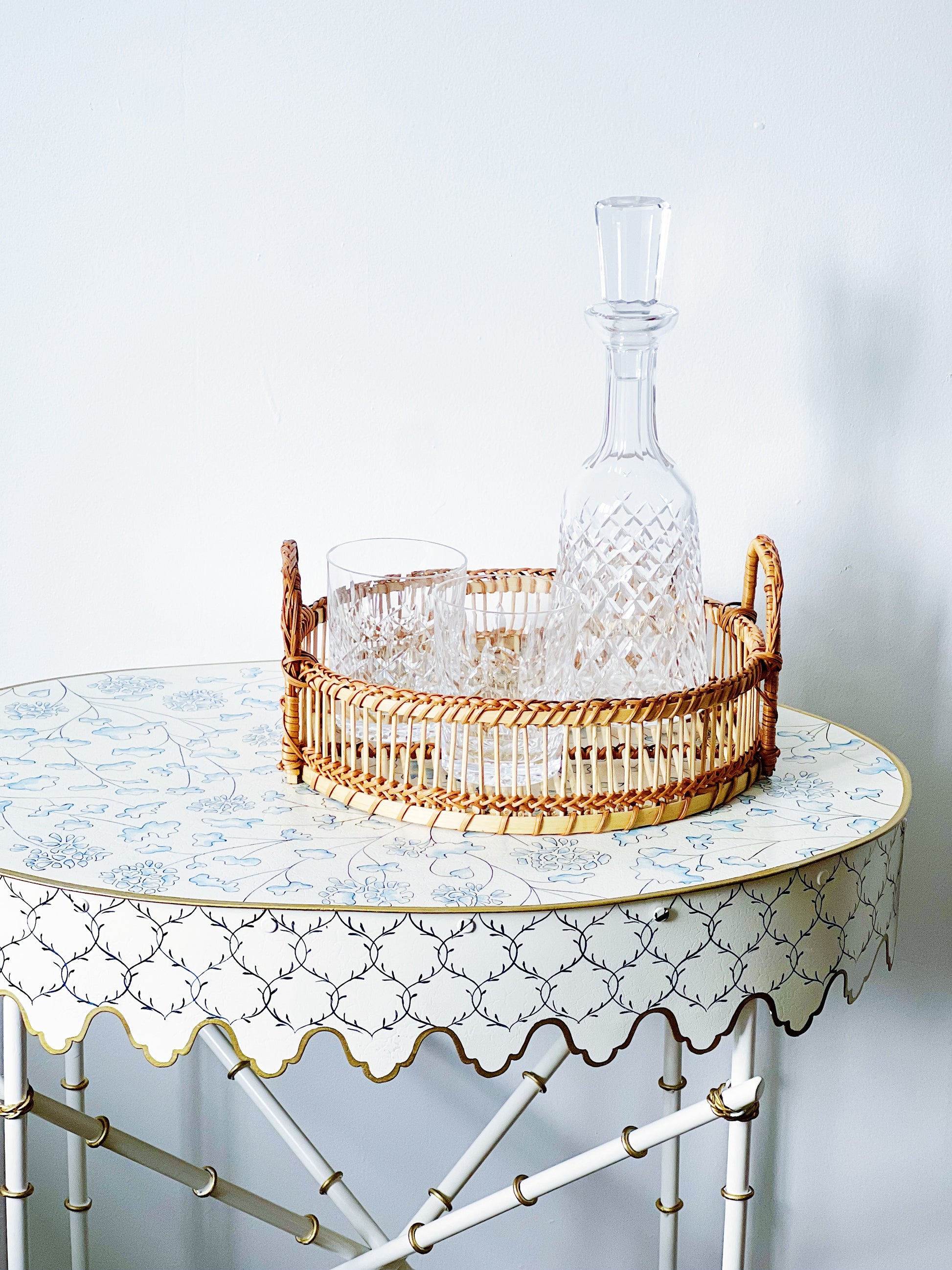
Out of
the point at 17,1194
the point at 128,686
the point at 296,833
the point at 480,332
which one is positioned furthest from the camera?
the point at 480,332

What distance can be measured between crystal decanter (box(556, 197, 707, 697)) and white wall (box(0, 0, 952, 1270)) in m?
0.29

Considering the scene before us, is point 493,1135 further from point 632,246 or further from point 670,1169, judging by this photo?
point 632,246

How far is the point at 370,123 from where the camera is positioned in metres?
1.08

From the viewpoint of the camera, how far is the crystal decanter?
0.82 m

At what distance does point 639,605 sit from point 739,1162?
13.9 inches

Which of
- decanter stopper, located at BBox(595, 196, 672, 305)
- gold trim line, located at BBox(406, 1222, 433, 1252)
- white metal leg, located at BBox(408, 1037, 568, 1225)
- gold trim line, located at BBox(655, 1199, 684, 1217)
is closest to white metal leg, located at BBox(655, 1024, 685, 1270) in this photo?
gold trim line, located at BBox(655, 1199, 684, 1217)

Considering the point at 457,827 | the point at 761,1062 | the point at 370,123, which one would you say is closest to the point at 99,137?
the point at 370,123

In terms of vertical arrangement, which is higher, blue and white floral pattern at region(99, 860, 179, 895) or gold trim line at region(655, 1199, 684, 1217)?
blue and white floral pattern at region(99, 860, 179, 895)

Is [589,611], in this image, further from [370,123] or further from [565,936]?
[370,123]

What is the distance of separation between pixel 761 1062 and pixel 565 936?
698mm

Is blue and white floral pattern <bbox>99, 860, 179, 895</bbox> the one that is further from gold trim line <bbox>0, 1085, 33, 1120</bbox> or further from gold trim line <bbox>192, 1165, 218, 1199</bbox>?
gold trim line <bbox>192, 1165, 218, 1199</bbox>

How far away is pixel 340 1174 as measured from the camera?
3.24ft

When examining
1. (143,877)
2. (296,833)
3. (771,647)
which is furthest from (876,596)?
(143,877)

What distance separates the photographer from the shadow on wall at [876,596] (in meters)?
1.09
